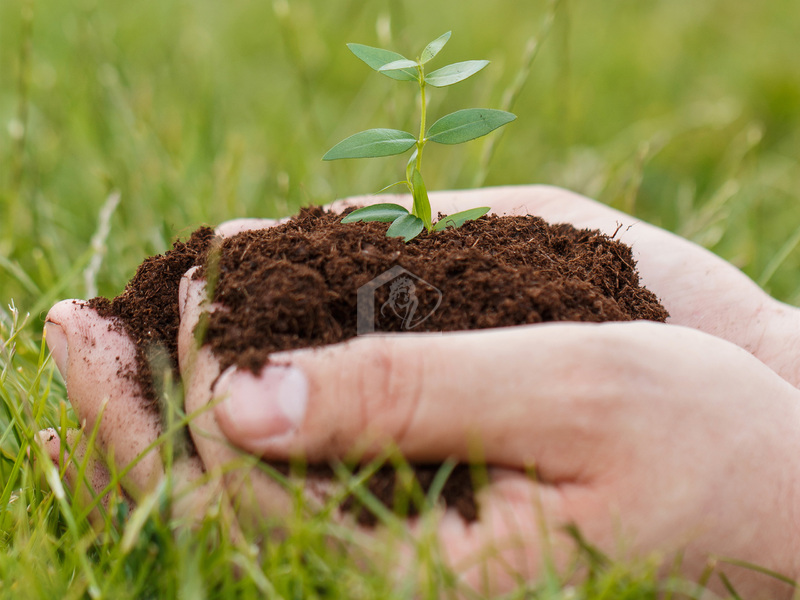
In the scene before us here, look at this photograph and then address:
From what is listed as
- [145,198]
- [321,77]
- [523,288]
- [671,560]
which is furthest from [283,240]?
[321,77]

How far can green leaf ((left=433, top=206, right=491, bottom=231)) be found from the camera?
4.49 feet

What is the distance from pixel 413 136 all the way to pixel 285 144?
6.87 feet

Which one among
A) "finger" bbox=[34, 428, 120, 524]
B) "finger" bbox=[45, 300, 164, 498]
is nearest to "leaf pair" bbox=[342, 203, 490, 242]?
"finger" bbox=[45, 300, 164, 498]

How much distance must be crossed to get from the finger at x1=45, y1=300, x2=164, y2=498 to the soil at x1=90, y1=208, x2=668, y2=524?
23 millimetres

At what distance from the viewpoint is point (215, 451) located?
1.13 metres

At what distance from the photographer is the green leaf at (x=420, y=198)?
132 cm

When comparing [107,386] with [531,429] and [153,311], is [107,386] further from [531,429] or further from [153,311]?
[531,429]

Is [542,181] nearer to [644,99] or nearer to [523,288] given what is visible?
[644,99]

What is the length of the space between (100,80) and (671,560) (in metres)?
2.60

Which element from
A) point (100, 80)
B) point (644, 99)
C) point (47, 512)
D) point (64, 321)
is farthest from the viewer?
point (644, 99)

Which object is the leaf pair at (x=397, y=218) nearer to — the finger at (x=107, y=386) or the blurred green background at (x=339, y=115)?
the finger at (x=107, y=386)

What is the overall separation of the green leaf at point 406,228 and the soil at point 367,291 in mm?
22

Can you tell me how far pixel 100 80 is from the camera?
2736 mm

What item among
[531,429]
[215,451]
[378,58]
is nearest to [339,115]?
[378,58]
